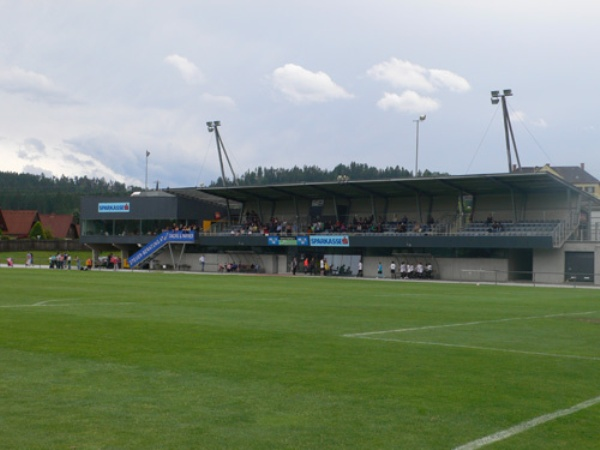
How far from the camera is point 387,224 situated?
75.5m

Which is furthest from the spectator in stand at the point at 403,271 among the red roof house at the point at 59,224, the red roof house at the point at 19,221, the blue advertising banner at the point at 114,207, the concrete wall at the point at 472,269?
the red roof house at the point at 59,224

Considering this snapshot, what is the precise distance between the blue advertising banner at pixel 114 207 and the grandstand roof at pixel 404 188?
6.21 m

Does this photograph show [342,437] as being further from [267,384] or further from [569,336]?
[569,336]

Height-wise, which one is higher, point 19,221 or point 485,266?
point 19,221

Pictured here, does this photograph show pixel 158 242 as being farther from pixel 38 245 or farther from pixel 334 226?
pixel 38 245

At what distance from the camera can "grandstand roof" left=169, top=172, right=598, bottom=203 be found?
65.0 m

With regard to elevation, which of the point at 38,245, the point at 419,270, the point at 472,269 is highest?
the point at 38,245

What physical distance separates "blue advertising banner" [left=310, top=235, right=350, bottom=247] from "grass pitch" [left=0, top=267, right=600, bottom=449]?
49309 mm

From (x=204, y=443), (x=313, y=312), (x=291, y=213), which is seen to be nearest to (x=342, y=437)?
(x=204, y=443)

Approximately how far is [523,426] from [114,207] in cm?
8396

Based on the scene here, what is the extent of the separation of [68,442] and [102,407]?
1.68 m

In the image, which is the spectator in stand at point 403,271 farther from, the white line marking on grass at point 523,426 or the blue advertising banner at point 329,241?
the white line marking on grass at point 523,426

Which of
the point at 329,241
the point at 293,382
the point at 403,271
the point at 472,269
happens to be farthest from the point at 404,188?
the point at 293,382

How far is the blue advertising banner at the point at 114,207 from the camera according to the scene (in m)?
89.0
